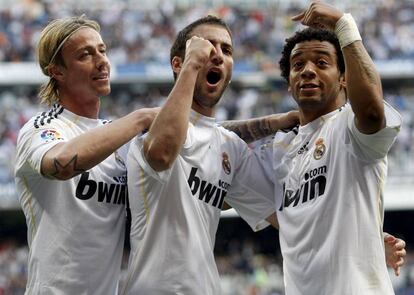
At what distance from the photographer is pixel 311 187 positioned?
473 centimetres

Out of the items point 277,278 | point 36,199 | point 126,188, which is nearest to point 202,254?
point 126,188

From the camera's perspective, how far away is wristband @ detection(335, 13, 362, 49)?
4.38 metres

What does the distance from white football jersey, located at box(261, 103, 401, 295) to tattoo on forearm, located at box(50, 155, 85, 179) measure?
1163 millimetres

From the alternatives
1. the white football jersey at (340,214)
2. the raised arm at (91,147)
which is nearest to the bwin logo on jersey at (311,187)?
the white football jersey at (340,214)

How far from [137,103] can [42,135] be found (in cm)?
2060

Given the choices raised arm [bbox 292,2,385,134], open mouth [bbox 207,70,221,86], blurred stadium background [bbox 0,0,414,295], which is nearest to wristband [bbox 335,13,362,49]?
raised arm [bbox 292,2,385,134]

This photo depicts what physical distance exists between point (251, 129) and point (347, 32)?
1.34 metres

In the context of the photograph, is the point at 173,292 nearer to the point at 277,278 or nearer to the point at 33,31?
the point at 277,278

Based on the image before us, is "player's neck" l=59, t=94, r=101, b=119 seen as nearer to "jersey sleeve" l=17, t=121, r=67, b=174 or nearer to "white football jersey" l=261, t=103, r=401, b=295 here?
"jersey sleeve" l=17, t=121, r=67, b=174

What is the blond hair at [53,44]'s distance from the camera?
5.15 m

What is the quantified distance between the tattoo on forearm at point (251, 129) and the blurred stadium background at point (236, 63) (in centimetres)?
1695

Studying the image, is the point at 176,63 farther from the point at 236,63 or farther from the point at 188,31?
the point at 236,63

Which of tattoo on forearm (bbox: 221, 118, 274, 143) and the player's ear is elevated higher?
the player's ear

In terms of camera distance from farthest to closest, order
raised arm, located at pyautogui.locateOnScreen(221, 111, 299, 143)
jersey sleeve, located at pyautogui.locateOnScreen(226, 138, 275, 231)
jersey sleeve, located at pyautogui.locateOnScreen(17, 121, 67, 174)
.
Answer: raised arm, located at pyautogui.locateOnScreen(221, 111, 299, 143) < jersey sleeve, located at pyautogui.locateOnScreen(226, 138, 275, 231) < jersey sleeve, located at pyautogui.locateOnScreen(17, 121, 67, 174)
